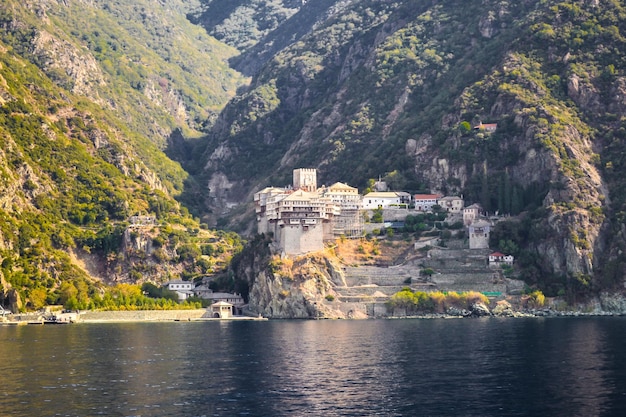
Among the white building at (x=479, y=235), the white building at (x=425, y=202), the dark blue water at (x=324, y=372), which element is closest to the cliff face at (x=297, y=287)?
the white building at (x=479, y=235)

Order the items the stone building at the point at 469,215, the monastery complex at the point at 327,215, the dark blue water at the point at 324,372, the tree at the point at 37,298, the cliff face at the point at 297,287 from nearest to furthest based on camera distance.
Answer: the dark blue water at the point at 324,372 → the cliff face at the point at 297,287 → the tree at the point at 37,298 → the monastery complex at the point at 327,215 → the stone building at the point at 469,215

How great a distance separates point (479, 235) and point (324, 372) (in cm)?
8830

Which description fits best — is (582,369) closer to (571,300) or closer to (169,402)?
(169,402)

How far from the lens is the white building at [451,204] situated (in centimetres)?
19450

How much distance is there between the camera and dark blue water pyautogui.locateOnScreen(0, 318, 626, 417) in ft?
256

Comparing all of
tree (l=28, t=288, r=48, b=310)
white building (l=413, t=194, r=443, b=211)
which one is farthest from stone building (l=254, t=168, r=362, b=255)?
tree (l=28, t=288, r=48, b=310)

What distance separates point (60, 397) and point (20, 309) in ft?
317

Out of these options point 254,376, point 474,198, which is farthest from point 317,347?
point 474,198

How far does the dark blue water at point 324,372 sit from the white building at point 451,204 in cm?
5510

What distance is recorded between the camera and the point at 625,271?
170500 millimetres

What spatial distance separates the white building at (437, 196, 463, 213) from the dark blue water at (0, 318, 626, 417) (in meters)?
55.1

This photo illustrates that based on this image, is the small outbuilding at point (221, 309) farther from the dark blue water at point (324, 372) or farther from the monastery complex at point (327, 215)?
the dark blue water at point (324, 372)

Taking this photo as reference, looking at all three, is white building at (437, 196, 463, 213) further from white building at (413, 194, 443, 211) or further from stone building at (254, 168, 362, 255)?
stone building at (254, 168, 362, 255)

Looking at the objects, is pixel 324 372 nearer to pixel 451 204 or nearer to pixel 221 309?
pixel 221 309
